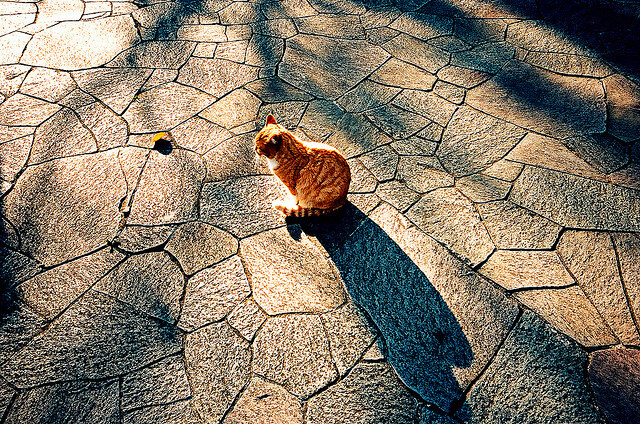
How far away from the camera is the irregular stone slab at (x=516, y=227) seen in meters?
3.56

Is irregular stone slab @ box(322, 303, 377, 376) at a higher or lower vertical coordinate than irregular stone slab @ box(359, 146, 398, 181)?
lower

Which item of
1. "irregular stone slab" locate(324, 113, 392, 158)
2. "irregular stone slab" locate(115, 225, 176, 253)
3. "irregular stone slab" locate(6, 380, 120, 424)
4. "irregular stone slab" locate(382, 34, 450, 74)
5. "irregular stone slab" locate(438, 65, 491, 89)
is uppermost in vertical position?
"irregular stone slab" locate(382, 34, 450, 74)

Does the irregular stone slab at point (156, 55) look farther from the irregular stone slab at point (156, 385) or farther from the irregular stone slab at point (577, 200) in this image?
the irregular stone slab at point (577, 200)

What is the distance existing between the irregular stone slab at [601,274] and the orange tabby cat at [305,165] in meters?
1.95

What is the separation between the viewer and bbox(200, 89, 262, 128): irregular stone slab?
4602mm

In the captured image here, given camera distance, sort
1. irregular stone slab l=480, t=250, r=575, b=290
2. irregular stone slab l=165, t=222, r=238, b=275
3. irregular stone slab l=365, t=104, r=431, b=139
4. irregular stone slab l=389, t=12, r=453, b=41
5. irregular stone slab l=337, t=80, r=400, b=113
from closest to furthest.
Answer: irregular stone slab l=480, t=250, r=575, b=290
irregular stone slab l=165, t=222, r=238, b=275
irregular stone slab l=365, t=104, r=431, b=139
irregular stone slab l=337, t=80, r=400, b=113
irregular stone slab l=389, t=12, r=453, b=41

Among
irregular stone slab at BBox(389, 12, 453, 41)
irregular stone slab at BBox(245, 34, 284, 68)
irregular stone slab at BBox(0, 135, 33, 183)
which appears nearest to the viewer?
irregular stone slab at BBox(0, 135, 33, 183)

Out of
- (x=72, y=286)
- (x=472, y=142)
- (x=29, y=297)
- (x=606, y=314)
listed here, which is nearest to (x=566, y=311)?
(x=606, y=314)

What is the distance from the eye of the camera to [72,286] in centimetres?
333

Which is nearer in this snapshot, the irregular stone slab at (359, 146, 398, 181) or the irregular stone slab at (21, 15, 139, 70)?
the irregular stone slab at (359, 146, 398, 181)

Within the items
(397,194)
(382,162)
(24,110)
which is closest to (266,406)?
(397,194)

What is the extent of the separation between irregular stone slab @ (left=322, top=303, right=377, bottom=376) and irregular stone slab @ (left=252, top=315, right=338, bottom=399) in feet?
0.17

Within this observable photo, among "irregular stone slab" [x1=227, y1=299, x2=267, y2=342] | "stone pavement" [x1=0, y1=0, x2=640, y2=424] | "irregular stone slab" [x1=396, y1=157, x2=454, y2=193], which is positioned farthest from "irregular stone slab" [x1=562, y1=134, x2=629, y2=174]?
"irregular stone slab" [x1=227, y1=299, x2=267, y2=342]

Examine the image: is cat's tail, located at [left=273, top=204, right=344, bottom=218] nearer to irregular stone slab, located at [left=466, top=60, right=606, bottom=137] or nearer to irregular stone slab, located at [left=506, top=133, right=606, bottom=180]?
irregular stone slab, located at [left=506, top=133, right=606, bottom=180]
